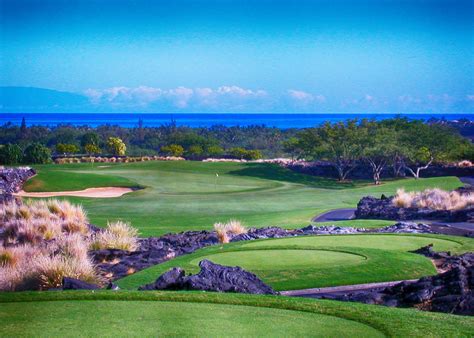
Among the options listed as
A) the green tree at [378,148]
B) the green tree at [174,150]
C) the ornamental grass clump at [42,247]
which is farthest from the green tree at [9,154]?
the green tree at [378,148]

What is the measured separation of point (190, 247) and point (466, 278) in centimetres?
662

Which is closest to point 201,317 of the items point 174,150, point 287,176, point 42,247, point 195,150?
point 42,247

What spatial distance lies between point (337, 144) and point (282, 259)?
97.0ft

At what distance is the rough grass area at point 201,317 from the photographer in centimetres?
570

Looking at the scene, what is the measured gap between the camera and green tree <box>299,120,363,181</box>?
39906 millimetres

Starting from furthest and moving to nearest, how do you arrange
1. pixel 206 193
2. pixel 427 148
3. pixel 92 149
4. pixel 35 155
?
pixel 92 149 < pixel 35 155 < pixel 427 148 < pixel 206 193

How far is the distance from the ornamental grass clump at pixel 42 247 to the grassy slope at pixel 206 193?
2.95m

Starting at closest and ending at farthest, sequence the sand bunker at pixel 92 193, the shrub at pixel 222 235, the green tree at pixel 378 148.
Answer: the shrub at pixel 222 235, the sand bunker at pixel 92 193, the green tree at pixel 378 148

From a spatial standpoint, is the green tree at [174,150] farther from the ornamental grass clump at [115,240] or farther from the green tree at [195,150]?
the ornamental grass clump at [115,240]

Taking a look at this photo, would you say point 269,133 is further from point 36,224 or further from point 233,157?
point 36,224

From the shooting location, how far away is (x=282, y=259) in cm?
1148

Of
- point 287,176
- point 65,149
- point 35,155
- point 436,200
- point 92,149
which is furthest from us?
point 92,149

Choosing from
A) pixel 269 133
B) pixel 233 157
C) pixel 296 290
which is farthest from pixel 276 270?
pixel 269 133

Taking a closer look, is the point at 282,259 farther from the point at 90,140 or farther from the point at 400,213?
the point at 90,140
